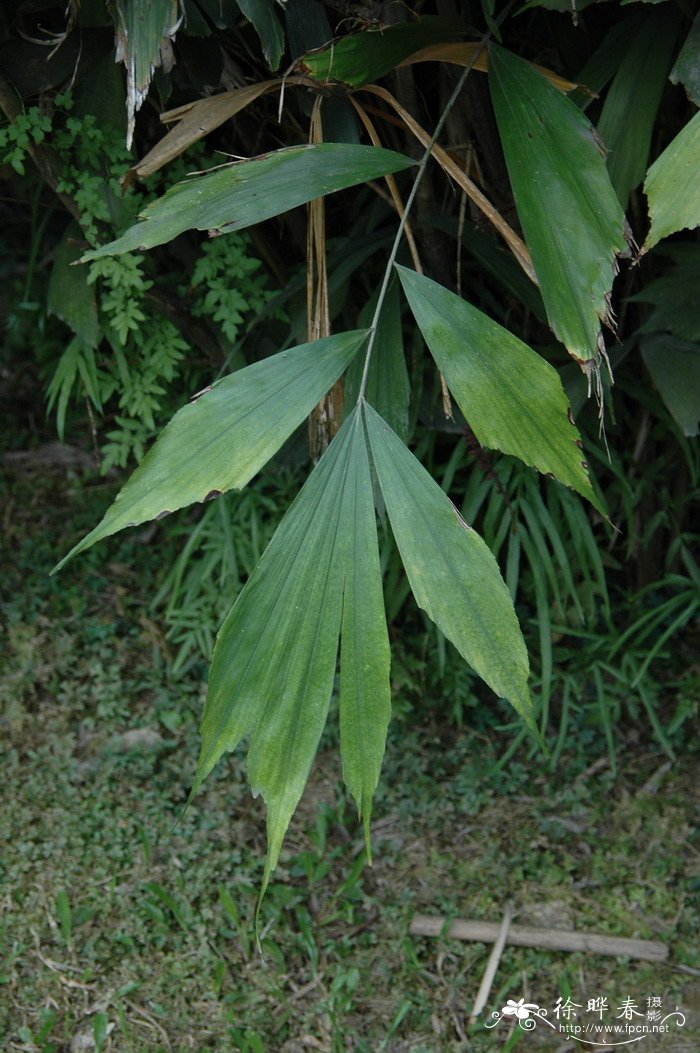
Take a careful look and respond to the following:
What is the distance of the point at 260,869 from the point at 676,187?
1557 millimetres

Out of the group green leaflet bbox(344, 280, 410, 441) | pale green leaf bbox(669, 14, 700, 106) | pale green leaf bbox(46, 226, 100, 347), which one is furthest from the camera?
pale green leaf bbox(46, 226, 100, 347)

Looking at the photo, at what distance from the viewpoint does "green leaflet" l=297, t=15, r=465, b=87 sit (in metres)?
1.33

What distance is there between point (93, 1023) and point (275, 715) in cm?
91

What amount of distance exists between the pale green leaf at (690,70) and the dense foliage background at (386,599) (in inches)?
5.3

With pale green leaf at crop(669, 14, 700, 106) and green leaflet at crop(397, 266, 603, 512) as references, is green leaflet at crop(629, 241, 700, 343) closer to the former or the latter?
pale green leaf at crop(669, 14, 700, 106)

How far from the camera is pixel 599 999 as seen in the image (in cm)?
183

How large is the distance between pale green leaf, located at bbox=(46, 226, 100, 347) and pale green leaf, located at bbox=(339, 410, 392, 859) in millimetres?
892

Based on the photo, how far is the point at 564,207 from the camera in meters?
1.25

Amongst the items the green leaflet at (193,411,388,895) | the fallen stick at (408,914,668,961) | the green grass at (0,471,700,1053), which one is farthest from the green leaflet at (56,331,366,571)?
the fallen stick at (408,914,668,961)

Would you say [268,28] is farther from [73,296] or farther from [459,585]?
[459,585]

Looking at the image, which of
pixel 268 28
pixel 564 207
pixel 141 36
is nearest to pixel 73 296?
pixel 141 36

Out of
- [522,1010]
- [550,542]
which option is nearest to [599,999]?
[522,1010]

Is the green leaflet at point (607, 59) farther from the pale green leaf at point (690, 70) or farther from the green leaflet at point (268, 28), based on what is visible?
the green leaflet at point (268, 28)

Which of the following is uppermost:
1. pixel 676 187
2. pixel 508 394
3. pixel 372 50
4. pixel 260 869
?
pixel 372 50
